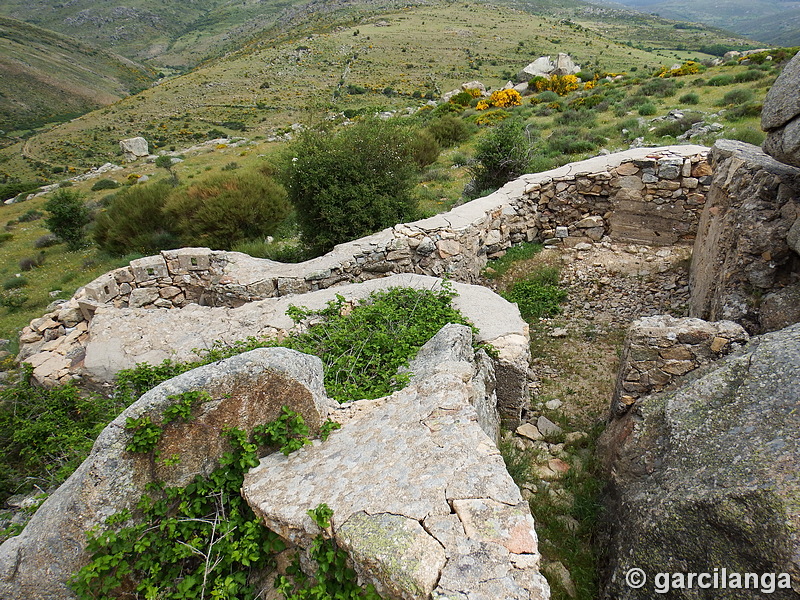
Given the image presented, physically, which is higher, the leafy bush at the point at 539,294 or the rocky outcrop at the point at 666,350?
the rocky outcrop at the point at 666,350

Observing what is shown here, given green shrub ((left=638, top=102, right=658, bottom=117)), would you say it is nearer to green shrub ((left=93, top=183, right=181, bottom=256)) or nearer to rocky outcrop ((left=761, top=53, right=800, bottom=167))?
rocky outcrop ((left=761, top=53, right=800, bottom=167))

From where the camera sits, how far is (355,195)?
30.5ft

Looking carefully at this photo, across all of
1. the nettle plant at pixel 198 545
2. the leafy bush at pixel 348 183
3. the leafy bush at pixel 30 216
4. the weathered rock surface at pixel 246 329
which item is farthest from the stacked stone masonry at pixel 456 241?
the leafy bush at pixel 30 216

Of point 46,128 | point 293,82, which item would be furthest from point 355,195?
point 46,128

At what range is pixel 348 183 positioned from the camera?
372 inches

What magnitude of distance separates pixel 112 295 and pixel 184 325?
2794mm

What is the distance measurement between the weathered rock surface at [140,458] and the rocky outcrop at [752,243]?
17.6ft

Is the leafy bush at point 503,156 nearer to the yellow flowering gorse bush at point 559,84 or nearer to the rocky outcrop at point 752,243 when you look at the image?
the rocky outcrop at point 752,243

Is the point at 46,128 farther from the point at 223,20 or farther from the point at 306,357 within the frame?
the point at 223,20

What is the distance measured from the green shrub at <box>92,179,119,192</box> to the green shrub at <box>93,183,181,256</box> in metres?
11.9

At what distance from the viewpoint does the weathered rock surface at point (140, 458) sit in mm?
2473

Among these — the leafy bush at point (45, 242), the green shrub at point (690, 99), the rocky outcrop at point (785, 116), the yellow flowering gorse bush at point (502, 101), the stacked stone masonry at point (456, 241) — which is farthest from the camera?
the yellow flowering gorse bush at point (502, 101)

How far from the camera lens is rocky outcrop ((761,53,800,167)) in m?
4.33

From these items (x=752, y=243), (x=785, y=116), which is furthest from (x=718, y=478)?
(x=785, y=116)
